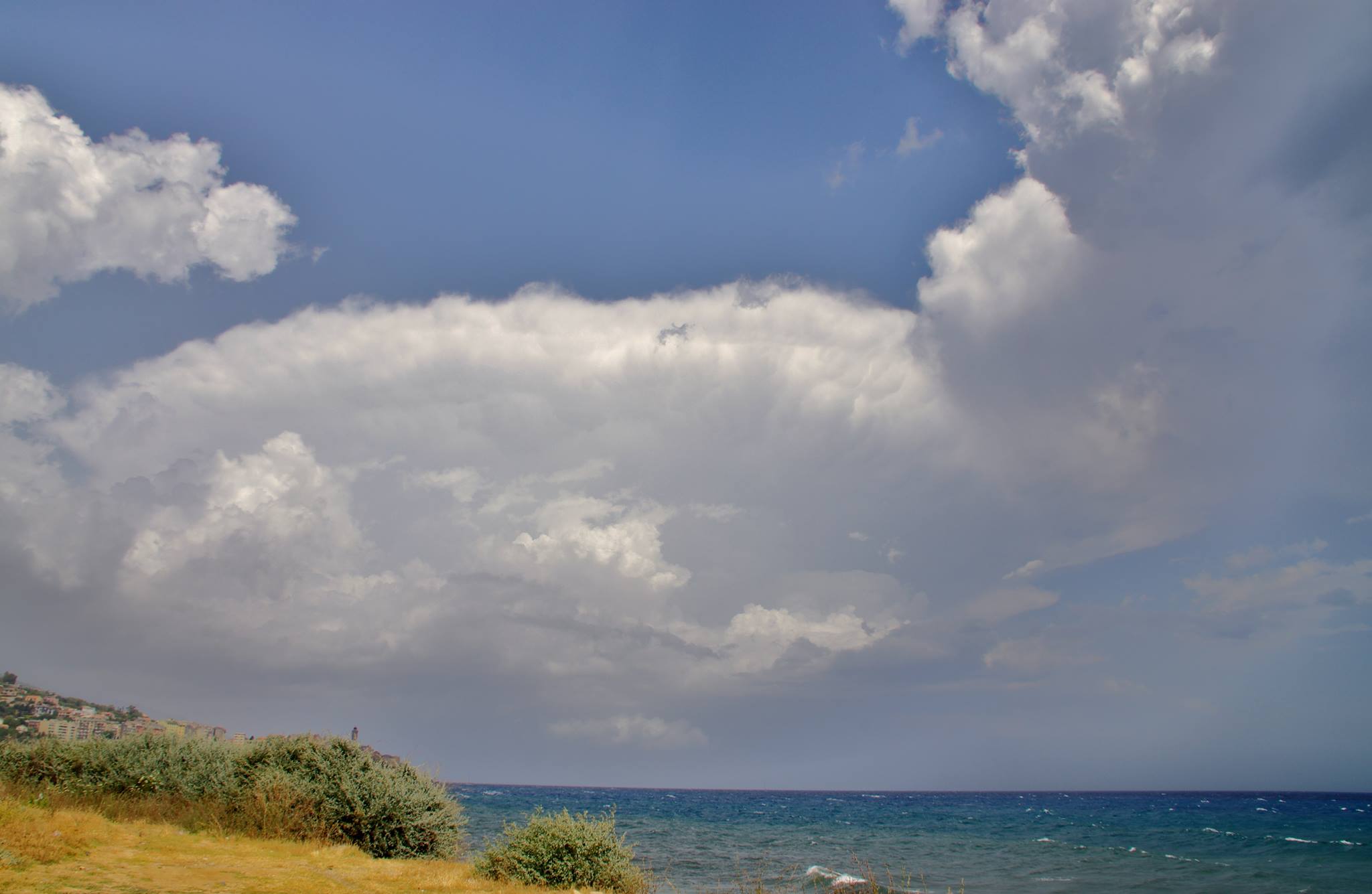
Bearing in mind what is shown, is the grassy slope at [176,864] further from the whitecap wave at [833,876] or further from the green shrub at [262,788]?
the whitecap wave at [833,876]

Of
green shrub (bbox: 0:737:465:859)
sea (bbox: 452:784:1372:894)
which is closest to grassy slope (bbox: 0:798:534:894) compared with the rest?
green shrub (bbox: 0:737:465:859)

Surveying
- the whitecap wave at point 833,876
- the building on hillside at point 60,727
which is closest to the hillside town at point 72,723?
the building on hillside at point 60,727

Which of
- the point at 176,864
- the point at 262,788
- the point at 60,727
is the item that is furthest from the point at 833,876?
the point at 60,727

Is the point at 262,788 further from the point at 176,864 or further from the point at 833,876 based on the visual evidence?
the point at 833,876

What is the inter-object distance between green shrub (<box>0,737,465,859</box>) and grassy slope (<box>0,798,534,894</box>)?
3.18 ft

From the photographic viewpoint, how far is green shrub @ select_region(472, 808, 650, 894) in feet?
50.3

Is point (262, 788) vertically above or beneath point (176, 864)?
above

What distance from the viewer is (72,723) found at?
35.8m

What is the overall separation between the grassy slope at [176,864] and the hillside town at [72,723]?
4.43 m

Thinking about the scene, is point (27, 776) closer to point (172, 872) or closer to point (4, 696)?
point (172, 872)

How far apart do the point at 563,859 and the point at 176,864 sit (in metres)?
6.92

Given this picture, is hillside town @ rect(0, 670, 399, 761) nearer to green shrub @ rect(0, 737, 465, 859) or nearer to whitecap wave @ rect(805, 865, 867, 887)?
green shrub @ rect(0, 737, 465, 859)

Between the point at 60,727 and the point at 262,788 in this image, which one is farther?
the point at 60,727

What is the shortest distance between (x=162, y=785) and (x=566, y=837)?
460 inches
